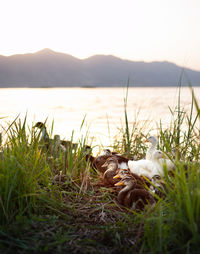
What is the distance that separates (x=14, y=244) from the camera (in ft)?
7.52

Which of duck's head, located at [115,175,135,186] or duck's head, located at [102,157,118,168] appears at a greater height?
duck's head, located at [102,157,118,168]

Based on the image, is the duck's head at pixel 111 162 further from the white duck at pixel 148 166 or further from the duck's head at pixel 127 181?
the duck's head at pixel 127 181

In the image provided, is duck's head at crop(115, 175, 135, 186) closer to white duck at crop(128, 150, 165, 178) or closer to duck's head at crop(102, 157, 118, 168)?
white duck at crop(128, 150, 165, 178)

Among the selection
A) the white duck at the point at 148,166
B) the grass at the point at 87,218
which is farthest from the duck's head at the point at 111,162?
the grass at the point at 87,218

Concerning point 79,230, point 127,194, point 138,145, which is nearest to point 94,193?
point 127,194

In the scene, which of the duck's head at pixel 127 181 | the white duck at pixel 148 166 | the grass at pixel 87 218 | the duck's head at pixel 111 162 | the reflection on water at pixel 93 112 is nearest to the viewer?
the grass at pixel 87 218

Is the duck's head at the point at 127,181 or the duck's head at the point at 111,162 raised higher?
the duck's head at the point at 111,162

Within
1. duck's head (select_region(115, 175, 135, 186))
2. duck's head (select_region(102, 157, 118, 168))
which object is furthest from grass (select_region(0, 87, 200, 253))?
duck's head (select_region(102, 157, 118, 168))

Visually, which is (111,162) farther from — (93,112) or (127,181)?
(93,112)

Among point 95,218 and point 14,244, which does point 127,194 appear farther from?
point 14,244

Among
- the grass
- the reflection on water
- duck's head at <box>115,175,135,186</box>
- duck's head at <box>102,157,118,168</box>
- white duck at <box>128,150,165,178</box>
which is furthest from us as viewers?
the reflection on water

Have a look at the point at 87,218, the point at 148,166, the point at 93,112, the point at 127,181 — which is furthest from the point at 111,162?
the point at 93,112

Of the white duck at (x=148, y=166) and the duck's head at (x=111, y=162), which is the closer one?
the white duck at (x=148, y=166)

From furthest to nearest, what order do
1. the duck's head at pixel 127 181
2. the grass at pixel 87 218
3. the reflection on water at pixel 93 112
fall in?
the reflection on water at pixel 93 112 → the duck's head at pixel 127 181 → the grass at pixel 87 218
